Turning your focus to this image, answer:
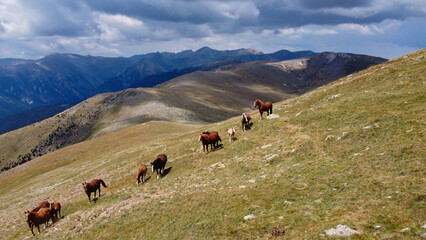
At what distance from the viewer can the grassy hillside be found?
1183 centimetres

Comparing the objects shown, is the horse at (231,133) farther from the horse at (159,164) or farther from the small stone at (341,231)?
the small stone at (341,231)

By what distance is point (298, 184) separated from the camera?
53.0 feet

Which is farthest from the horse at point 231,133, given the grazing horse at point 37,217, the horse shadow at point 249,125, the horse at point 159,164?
the grazing horse at point 37,217

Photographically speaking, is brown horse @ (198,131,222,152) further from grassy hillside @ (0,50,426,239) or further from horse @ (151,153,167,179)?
horse @ (151,153,167,179)

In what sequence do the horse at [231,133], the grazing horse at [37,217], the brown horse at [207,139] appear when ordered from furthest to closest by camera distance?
the horse at [231,133] → the brown horse at [207,139] → the grazing horse at [37,217]

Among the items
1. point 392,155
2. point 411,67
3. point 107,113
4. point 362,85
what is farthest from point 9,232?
point 107,113

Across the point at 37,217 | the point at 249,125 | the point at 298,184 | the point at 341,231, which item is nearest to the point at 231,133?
the point at 249,125

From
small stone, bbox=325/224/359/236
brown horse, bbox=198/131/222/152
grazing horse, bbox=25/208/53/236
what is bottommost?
grazing horse, bbox=25/208/53/236

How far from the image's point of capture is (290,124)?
29016 millimetres

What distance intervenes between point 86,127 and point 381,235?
680 feet

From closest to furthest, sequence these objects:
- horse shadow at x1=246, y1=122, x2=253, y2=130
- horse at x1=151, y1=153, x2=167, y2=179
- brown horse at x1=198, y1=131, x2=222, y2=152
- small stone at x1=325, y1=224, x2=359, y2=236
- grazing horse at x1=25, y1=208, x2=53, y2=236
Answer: small stone at x1=325, y1=224, x2=359, y2=236 < grazing horse at x1=25, y1=208, x2=53, y2=236 < horse at x1=151, y1=153, x2=167, y2=179 < brown horse at x1=198, y1=131, x2=222, y2=152 < horse shadow at x1=246, y1=122, x2=253, y2=130

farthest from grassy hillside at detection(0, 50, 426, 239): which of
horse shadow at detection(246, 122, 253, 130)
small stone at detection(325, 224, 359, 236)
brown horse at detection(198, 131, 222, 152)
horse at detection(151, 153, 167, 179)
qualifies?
horse at detection(151, 153, 167, 179)

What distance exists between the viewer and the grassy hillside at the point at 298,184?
1183 centimetres

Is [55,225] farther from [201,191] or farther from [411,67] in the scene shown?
[411,67]
